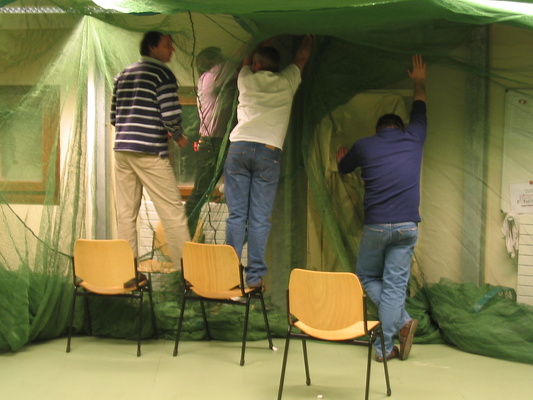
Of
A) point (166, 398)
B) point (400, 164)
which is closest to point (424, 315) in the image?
point (400, 164)

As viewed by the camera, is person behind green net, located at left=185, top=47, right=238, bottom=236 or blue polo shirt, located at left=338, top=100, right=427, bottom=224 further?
person behind green net, located at left=185, top=47, right=238, bottom=236

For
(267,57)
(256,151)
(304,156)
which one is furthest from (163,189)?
(267,57)

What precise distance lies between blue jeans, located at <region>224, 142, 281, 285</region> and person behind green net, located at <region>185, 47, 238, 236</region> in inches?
10.0

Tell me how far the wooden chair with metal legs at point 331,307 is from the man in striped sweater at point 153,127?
1.19m

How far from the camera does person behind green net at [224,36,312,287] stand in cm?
373

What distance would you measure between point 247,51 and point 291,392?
197 cm

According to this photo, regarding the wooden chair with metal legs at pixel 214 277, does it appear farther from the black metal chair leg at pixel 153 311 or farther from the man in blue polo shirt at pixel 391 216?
the man in blue polo shirt at pixel 391 216

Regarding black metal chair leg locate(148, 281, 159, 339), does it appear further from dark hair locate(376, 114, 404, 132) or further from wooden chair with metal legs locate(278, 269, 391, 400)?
dark hair locate(376, 114, 404, 132)

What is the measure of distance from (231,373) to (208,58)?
1.87 meters

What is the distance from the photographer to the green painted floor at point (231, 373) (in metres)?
3.12

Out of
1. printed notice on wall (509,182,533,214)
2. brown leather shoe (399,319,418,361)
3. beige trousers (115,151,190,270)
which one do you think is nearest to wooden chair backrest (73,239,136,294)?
beige trousers (115,151,190,270)

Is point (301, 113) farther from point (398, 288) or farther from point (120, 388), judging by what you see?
point (120, 388)

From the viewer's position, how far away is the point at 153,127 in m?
3.85

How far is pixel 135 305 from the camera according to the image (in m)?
3.99
